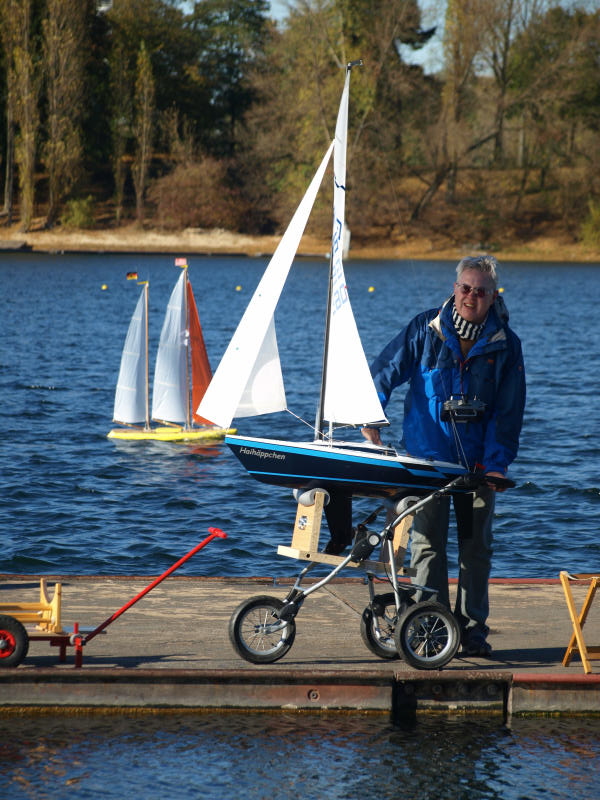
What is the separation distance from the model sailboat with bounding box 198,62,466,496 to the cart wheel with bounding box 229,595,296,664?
2.46 feet

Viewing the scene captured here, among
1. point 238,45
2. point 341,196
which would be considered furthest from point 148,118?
point 341,196

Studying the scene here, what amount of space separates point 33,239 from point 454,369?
3548 inches

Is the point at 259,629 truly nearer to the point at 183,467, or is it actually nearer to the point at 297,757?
the point at 297,757

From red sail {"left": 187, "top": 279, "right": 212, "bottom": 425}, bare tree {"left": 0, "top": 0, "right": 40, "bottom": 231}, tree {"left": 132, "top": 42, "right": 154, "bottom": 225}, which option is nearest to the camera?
red sail {"left": 187, "top": 279, "right": 212, "bottom": 425}

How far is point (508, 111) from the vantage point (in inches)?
3647

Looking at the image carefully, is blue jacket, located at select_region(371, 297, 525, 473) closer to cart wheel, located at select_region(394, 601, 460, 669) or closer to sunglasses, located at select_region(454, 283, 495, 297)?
sunglasses, located at select_region(454, 283, 495, 297)

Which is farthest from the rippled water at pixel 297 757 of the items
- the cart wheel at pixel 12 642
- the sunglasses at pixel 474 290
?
the sunglasses at pixel 474 290

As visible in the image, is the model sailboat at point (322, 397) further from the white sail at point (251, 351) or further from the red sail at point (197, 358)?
the red sail at point (197, 358)

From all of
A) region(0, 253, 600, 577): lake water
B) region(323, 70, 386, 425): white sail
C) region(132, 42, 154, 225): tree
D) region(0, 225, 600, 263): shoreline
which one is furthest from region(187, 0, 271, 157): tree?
region(323, 70, 386, 425): white sail

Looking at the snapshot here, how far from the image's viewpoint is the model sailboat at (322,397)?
716 centimetres

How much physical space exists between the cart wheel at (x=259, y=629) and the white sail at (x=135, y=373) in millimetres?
14907

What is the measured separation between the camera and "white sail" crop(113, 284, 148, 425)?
22281 millimetres

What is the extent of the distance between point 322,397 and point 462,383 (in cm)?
139

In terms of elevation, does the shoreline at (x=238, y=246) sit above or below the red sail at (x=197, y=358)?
above
